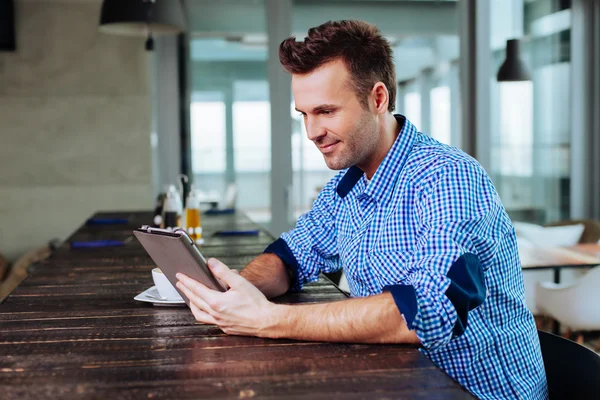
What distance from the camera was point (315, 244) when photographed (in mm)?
2043

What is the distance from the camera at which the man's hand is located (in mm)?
1450

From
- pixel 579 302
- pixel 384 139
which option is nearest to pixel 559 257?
pixel 579 302

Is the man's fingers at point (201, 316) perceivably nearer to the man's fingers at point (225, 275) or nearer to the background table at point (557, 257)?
the man's fingers at point (225, 275)

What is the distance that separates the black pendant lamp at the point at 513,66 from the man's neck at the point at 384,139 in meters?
3.84

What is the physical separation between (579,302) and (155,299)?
8.68 ft

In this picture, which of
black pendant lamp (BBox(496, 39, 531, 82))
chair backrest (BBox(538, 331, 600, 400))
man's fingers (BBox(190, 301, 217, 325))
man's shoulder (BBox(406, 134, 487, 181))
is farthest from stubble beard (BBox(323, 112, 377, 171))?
black pendant lamp (BBox(496, 39, 531, 82))

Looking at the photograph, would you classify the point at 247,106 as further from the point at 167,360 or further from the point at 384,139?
the point at 167,360

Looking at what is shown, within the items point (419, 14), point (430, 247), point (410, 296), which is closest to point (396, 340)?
point (410, 296)

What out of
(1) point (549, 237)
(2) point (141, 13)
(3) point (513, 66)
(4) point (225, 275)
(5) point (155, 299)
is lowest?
(1) point (549, 237)

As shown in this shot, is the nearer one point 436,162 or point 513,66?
point 436,162

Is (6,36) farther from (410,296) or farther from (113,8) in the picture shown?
(410,296)

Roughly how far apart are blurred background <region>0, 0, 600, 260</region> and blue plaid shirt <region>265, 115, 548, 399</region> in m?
4.56

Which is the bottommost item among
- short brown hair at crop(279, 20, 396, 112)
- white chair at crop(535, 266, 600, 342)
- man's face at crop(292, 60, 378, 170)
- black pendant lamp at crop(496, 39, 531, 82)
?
white chair at crop(535, 266, 600, 342)

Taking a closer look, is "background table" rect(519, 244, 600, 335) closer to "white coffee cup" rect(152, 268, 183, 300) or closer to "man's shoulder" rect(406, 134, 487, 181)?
"man's shoulder" rect(406, 134, 487, 181)
